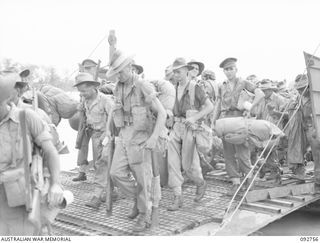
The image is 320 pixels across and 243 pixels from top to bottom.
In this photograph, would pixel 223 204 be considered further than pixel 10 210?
Yes

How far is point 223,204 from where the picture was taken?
6.10 m

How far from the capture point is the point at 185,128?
6246mm

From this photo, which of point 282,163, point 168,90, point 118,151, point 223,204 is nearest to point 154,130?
point 118,151

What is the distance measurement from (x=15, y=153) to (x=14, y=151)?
19 mm

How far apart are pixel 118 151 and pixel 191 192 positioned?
1957mm

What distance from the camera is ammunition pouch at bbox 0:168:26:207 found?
321cm

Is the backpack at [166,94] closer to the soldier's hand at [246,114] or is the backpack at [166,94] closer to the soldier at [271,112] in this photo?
the soldier's hand at [246,114]

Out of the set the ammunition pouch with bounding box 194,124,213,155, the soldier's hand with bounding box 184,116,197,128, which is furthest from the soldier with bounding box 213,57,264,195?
the soldier's hand with bounding box 184,116,197,128

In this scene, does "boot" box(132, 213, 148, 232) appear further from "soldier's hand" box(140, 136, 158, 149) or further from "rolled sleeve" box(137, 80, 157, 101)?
"rolled sleeve" box(137, 80, 157, 101)

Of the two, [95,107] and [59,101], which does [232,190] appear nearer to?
[95,107]

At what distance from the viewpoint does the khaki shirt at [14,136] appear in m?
3.26

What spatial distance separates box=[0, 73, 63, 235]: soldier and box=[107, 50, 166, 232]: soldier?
1.86 m

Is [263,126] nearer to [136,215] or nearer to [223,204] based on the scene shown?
[223,204]

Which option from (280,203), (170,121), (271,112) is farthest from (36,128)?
(271,112)
